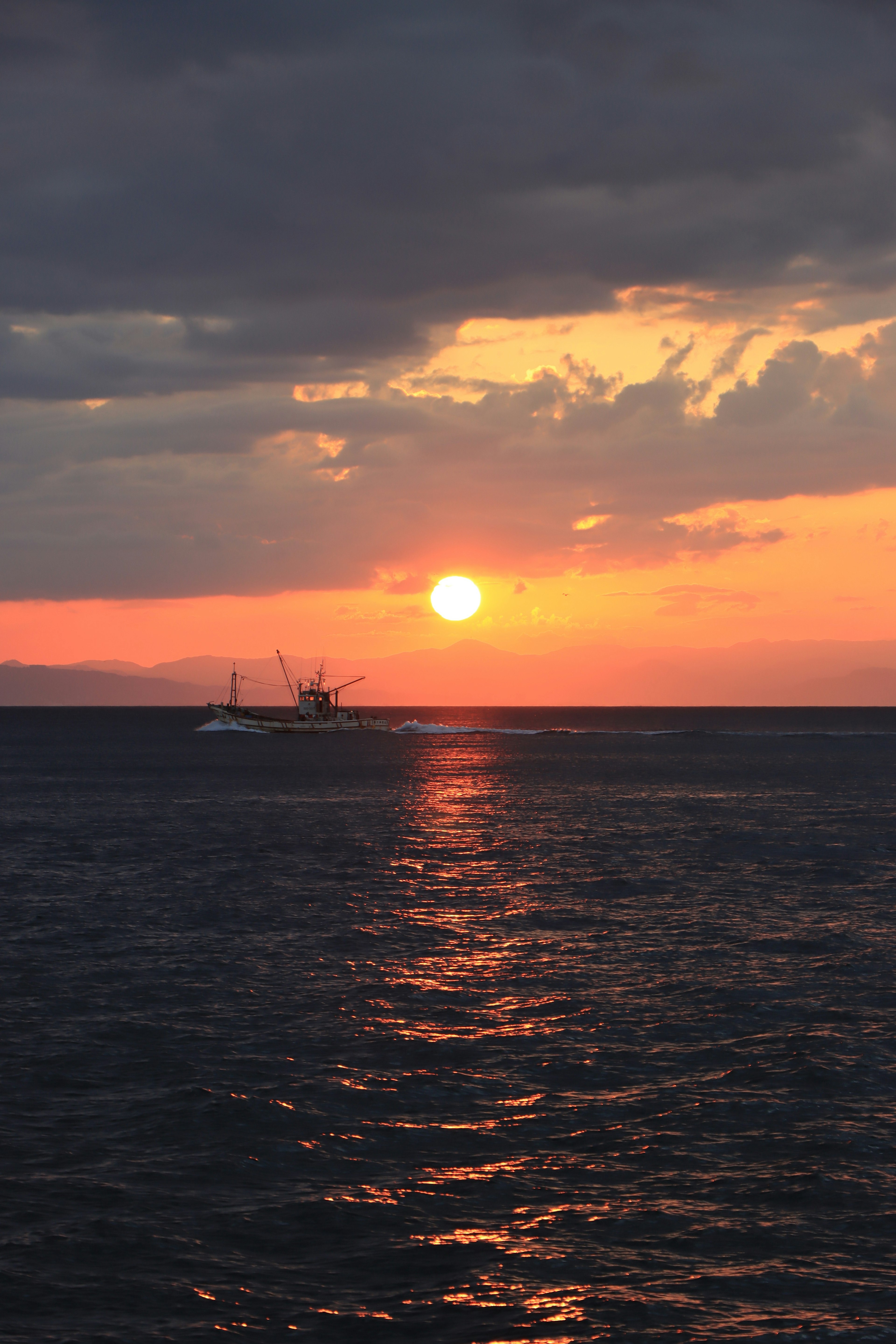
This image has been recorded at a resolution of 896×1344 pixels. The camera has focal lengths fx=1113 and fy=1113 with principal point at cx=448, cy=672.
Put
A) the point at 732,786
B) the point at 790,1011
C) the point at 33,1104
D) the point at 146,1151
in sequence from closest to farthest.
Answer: the point at 146,1151 → the point at 33,1104 → the point at 790,1011 → the point at 732,786

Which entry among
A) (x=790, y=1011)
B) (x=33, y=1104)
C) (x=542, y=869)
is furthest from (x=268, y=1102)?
(x=542, y=869)

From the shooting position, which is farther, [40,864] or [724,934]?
→ [40,864]

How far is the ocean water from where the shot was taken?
15.0 meters

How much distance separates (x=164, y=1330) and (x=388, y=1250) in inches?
133

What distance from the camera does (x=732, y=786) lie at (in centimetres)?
11888

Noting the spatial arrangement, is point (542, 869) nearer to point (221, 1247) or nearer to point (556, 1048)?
point (556, 1048)

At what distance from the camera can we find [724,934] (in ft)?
127

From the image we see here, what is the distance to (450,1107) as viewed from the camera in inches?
865

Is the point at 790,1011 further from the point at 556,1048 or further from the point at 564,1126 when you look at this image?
the point at 564,1126

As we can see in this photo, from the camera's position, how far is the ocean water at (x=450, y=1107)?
15047mm

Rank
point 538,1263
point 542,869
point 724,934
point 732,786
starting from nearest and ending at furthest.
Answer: point 538,1263 → point 724,934 → point 542,869 → point 732,786

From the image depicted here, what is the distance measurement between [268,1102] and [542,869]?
34627 millimetres

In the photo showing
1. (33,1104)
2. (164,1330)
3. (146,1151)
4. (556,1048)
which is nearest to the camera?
→ (164,1330)

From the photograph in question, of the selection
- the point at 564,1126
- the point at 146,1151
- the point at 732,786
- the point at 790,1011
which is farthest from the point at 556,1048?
the point at 732,786
